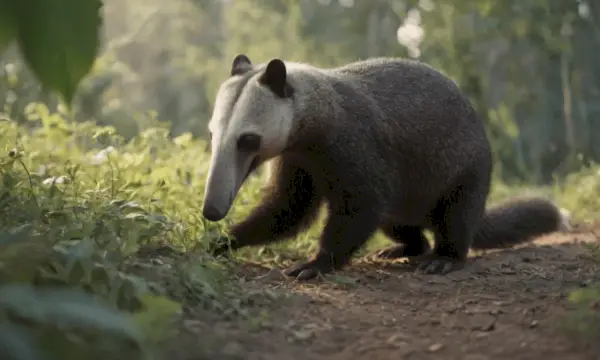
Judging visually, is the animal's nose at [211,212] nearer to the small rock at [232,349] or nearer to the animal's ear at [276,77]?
the animal's ear at [276,77]

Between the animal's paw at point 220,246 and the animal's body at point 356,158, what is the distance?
0.49 ft

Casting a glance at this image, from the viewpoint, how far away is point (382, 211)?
4.73 m

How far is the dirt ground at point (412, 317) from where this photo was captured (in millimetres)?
2557

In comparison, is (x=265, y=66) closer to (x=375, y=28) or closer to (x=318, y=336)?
(x=318, y=336)

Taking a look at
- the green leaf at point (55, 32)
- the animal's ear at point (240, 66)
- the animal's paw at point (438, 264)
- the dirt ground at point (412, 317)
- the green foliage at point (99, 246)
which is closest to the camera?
the green leaf at point (55, 32)

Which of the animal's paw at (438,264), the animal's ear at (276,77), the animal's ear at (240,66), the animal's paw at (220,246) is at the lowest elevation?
the animal's paw at (438,264)

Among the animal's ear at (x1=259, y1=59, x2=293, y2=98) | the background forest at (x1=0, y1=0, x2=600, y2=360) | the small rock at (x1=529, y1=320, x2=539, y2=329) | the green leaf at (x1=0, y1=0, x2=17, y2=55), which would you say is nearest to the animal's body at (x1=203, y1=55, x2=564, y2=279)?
the animal's ear at (x1=259, y1=59, x2=293, y2=98)

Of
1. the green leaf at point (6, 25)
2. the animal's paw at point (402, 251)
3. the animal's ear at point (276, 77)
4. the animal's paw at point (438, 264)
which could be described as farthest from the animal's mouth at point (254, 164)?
the green leaf at point (6, 25)

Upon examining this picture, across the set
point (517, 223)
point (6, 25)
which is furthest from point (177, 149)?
point (6, 25)

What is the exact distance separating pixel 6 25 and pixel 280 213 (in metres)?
4.09

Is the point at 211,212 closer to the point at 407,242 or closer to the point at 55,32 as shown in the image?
the point at 407,242

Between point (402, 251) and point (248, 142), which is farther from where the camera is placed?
point (402, 251)

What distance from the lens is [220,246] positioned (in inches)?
187

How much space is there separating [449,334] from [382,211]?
6.01 ft
